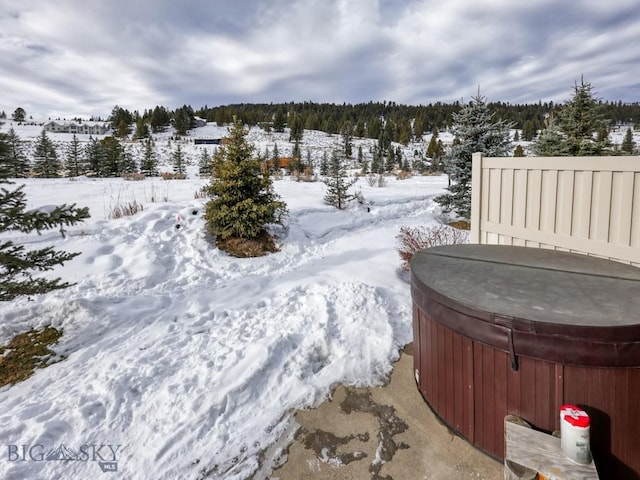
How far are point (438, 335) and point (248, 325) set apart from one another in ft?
7.02

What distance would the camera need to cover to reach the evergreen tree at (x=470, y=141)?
810 cm

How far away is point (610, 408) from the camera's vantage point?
1.60m

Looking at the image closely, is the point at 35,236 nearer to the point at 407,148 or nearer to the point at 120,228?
the point at 120,228

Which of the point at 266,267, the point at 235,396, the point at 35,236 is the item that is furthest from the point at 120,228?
the point at 235,396

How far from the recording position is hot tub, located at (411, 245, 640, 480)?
159cm

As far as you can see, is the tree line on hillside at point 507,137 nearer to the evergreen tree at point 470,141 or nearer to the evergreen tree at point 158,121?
the evergreen tree at point 470,141

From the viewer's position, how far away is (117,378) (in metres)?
2.71

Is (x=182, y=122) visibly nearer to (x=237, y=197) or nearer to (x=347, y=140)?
(x=347, y=140)

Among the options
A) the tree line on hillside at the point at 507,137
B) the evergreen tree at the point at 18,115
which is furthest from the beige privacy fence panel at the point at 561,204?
the evergreen tree at the point at 18,115

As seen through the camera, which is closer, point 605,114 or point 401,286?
point 401,286

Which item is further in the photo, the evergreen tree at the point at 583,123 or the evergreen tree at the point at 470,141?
the evergreen tree at the point at 470,141

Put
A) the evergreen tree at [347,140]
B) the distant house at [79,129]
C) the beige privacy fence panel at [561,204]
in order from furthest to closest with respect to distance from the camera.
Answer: the distant house at [79,129] → the evergreen tree at [347,140] → the beige privacy fence panel at [561,204]

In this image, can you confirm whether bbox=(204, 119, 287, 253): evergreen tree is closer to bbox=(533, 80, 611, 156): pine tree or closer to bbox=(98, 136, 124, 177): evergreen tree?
bbox=(533, 80, 611, 156): pine tree

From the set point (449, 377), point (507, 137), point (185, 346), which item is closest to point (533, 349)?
point (449, 377)
